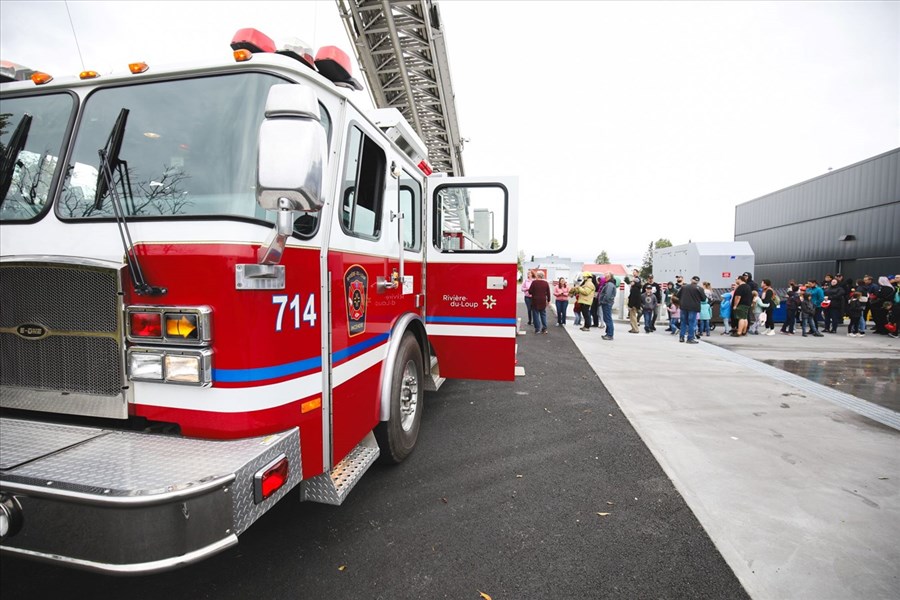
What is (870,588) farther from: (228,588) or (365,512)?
(228,588)

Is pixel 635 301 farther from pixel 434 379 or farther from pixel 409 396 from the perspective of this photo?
pixel 409 396

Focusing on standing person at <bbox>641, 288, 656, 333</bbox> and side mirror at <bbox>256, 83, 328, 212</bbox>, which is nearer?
side mirror at <bbox>256, 83, 328, 212</bbox>

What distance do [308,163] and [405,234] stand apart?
7.22 feet

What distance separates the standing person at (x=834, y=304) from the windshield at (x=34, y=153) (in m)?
16.1

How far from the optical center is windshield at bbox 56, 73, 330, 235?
201 cm

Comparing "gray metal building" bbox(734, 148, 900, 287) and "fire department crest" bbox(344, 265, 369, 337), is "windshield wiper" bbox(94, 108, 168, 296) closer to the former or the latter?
"fire department crest" bbox(344, 265, 369, 337)

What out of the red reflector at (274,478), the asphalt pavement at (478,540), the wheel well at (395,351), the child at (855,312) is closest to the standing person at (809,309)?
the child at (855,312)

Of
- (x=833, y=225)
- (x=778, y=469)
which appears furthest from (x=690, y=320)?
(x=833, y=225)

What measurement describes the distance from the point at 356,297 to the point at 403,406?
4.60 ft

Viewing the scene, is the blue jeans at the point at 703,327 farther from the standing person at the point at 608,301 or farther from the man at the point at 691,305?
the standing person at the point at 608,301

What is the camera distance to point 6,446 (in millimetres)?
1847

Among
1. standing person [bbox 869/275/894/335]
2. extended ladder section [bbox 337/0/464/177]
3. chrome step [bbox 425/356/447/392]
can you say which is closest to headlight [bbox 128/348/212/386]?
chrome step [bbox 425/356/447/392]

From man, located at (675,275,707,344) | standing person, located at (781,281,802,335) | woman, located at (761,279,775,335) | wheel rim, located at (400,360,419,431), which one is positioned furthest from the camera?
standing person, located at (781,281,802,335)

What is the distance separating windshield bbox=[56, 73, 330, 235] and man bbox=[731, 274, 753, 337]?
12.1 m
